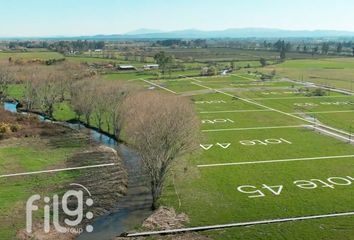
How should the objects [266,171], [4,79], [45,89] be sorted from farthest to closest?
[4,79] < [45,89] < [266,171]

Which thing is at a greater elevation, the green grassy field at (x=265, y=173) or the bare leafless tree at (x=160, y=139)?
the bare leafless tree at (x=160, y=139)

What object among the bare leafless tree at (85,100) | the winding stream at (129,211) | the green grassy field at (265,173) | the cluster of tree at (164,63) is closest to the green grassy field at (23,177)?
the winding stream at (129,211)

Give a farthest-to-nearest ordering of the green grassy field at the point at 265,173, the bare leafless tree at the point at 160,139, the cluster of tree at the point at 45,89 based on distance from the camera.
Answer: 1. the cluster of tree at the point at 45,89
2. the bare leafless tree at the point at 160,139
3. the green grassy field at the point at 265,173

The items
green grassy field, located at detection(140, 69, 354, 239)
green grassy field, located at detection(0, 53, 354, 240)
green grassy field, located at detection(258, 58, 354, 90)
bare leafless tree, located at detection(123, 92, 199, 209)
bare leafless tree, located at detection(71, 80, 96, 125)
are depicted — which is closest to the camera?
green grassy field, located at detection(140, 69, 354, 239)

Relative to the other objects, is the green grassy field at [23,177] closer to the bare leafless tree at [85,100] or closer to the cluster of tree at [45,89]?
the bare leafless tree at [85,100]

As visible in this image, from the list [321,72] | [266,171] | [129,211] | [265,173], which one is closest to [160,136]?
[129,211]

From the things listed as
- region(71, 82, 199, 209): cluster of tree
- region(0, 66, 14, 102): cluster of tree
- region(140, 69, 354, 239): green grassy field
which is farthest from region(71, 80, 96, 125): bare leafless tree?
region(0, 66, 14, 102): cluster of tree

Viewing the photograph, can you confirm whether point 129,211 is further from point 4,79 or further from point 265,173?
point 4,79

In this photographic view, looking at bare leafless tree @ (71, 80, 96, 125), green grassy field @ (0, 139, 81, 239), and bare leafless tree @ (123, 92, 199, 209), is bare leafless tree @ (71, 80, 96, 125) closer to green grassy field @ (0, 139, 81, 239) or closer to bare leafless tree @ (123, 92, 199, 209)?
green grassy field @ (0, 139, 81, 239)

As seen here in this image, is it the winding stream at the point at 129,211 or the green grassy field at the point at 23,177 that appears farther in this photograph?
the green grassy field at the point at 23,177

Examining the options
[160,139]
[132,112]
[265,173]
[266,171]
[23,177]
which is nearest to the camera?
[160,139]

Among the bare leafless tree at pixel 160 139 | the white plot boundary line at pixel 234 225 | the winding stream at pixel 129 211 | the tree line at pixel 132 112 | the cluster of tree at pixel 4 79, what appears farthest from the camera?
the cluster of tree at pixel 4 79
